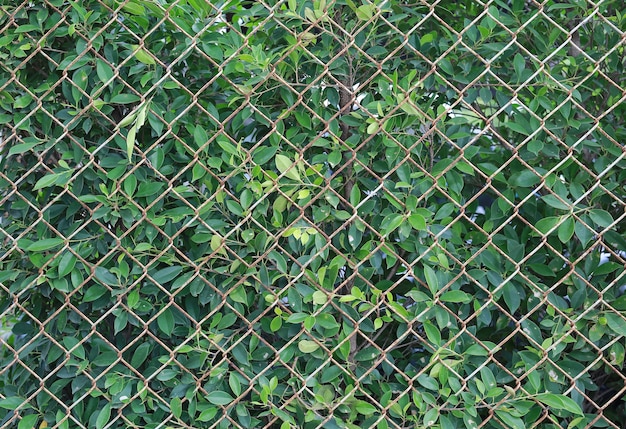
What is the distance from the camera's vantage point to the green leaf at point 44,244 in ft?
6.22

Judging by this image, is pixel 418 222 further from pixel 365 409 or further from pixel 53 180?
pixel 53 180

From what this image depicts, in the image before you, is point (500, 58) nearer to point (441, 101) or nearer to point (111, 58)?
point (441, 101)

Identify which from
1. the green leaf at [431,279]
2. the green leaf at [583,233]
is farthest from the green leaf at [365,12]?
the green leaf at [583,233]

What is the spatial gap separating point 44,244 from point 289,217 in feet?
2.17

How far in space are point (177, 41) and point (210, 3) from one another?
0.76 feet

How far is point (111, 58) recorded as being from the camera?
1937 mm

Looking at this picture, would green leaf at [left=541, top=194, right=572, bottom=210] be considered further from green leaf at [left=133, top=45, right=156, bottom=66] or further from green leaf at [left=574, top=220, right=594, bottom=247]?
green leaf at [left=133, top=45, right=156, bottom=66]

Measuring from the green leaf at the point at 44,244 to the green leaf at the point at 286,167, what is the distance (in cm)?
62

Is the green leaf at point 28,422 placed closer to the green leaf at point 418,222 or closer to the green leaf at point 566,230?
the green leaf at point 418,222

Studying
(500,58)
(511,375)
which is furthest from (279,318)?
(500,58)

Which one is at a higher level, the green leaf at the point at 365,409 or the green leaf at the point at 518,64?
the green leaf at the point at 518,64

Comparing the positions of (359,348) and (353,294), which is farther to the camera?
(359,348)

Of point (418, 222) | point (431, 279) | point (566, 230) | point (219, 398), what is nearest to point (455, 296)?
point (431, 279)

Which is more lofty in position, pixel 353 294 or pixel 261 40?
pixel 261 40
